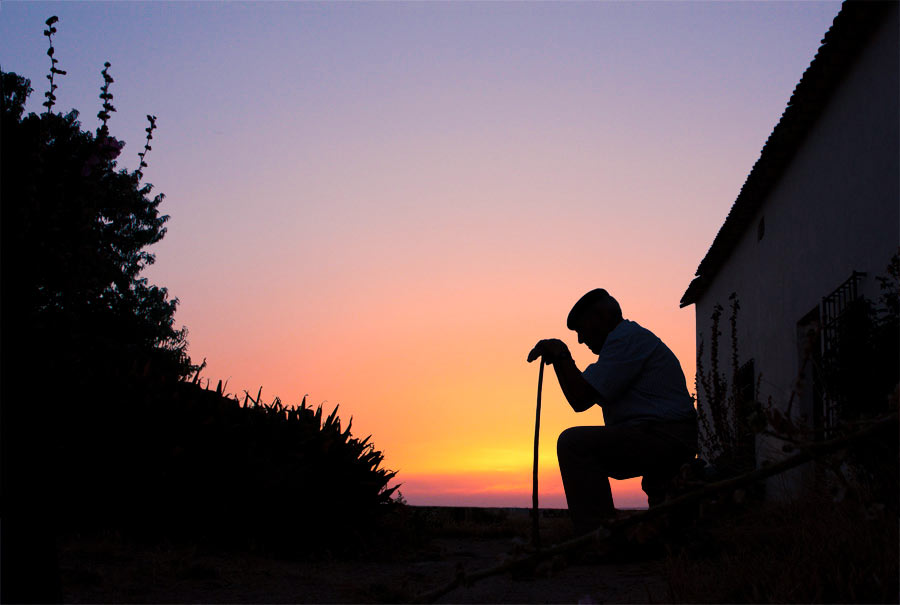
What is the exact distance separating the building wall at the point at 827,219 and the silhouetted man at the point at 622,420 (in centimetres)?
62

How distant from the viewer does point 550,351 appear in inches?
175

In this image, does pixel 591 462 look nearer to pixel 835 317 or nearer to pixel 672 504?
pixel 672 504

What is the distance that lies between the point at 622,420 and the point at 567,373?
0.49 meters

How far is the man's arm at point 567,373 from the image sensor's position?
4457mm

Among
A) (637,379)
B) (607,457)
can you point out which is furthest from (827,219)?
(607,457)

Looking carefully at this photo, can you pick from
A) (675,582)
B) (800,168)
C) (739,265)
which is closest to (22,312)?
(675,582)

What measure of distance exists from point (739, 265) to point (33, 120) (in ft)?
32.5

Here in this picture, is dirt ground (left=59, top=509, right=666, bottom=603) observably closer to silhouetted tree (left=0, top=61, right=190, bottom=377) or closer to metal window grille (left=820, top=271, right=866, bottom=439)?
silhouetted tree (left=0, top=61, right=190, bottom=377)

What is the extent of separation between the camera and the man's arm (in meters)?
4.46

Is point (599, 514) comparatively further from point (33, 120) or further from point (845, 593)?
point (33, 120)

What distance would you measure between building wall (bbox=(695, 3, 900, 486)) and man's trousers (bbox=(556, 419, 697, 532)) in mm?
566

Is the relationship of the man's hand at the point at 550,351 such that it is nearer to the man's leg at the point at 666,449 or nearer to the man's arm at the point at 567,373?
the man's arm at the point at 567,373

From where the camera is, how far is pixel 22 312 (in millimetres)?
2352

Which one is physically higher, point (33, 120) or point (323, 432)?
point (33, 120)
